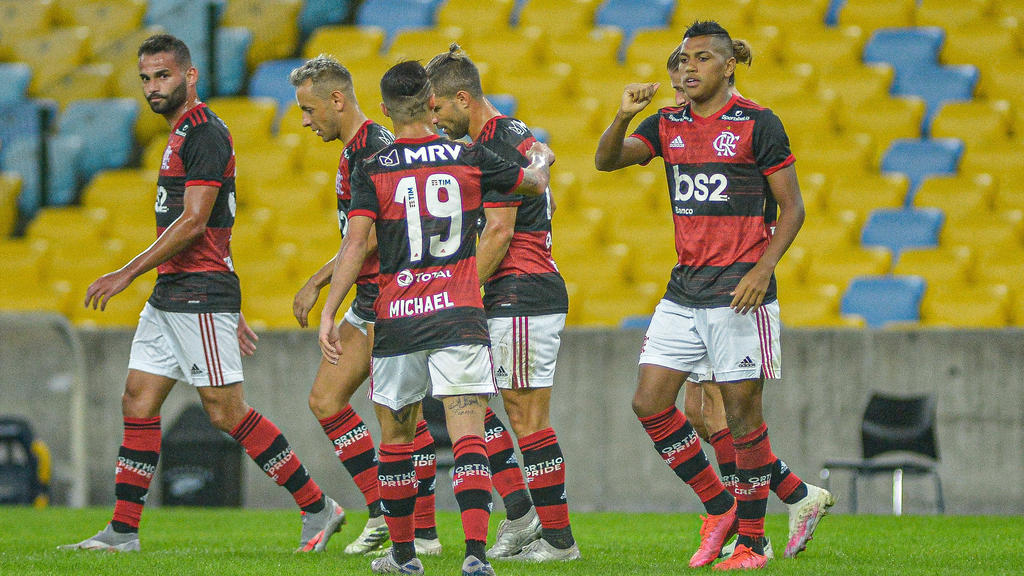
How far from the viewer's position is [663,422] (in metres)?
6.45

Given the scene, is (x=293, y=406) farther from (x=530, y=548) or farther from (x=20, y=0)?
(x=20, y=0)

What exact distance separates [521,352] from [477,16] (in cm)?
1036

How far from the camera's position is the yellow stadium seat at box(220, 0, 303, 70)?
16531mm

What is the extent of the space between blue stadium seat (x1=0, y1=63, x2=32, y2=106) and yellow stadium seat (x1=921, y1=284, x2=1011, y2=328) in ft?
35.8

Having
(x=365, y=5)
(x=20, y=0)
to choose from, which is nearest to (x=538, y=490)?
(x=365, y=5)

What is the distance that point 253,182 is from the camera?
1454cm

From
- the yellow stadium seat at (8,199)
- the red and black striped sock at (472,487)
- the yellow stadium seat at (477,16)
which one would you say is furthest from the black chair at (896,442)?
the yellow stadium seat at (8,199)

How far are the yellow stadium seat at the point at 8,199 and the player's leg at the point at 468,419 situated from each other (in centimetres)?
1040

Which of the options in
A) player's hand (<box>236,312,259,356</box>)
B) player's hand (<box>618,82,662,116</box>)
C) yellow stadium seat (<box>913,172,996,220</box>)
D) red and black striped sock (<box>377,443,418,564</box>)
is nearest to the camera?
red and black striped sock (<box>377,443,418,564</box>)

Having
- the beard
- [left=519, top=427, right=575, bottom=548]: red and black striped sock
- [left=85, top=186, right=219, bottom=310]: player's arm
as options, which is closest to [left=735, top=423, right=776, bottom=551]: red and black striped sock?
[left=519, top=427, right=575, bottom=548]: red and black striped sock

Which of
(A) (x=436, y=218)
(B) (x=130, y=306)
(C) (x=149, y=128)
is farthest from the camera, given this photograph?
(C) (x=149, y=128)

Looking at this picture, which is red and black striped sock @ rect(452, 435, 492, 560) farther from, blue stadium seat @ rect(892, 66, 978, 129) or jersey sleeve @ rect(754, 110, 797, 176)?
blue stadium seat @ rect(892, 66, 978, 129)

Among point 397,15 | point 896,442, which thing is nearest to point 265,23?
point 397,15

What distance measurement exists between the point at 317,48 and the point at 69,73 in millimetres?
2871
